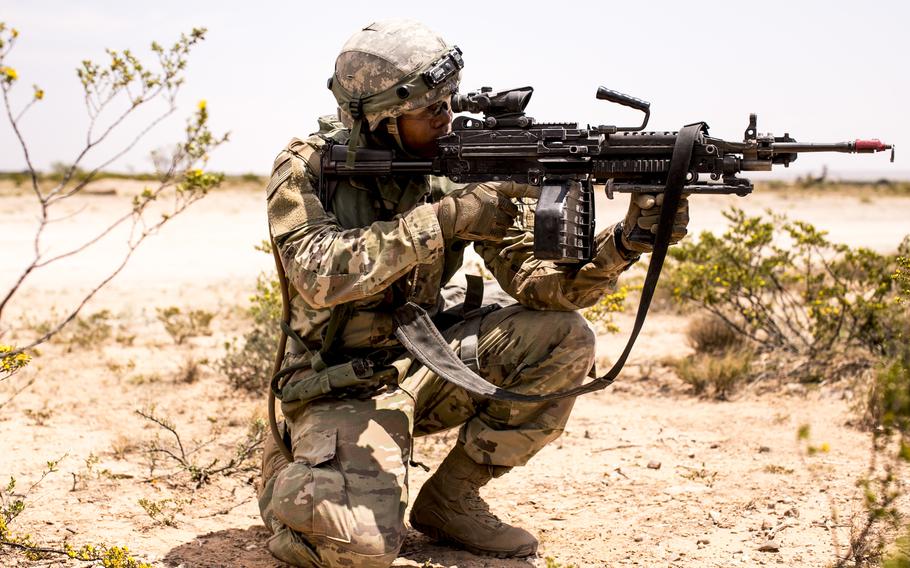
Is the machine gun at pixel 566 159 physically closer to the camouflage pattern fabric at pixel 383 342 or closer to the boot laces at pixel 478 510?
the camouflage pattern fabric at pixel 383 342

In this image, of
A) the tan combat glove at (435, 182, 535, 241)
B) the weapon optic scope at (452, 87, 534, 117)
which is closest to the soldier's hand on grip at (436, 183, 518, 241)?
the tan combat glove at (435, 182, 535, 241)

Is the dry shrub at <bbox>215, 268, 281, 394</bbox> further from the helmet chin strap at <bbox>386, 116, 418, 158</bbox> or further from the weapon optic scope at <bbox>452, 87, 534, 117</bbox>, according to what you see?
the weapon optic scope at <bbox>452, 87, 534, 117</bbox>

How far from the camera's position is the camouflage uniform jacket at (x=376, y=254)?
348cm

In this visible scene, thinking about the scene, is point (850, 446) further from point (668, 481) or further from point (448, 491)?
point (448, 491)

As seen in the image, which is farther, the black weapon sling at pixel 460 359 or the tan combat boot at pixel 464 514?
the tan combat boot at pixel 464 514

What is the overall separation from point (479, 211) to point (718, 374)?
303cm

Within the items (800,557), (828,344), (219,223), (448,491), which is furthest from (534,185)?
(219,223)

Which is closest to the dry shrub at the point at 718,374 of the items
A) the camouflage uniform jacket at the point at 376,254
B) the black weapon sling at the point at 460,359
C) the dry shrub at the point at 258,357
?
the camouflage uniform jacket at the point at 376,254

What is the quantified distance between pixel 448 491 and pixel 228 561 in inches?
35.5

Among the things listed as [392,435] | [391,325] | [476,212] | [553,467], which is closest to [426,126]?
[476,212]

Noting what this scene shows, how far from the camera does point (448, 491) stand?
392 cm

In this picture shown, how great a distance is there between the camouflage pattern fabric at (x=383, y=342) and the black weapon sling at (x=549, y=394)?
0.14 meters

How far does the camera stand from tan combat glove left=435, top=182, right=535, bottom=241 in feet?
11.5

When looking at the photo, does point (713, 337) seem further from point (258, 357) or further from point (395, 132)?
point (395, 132)
